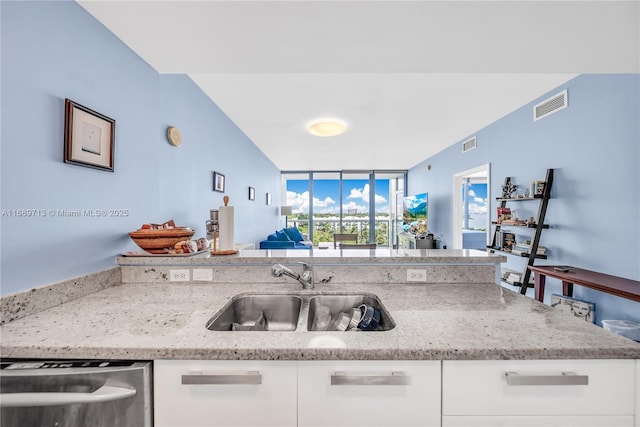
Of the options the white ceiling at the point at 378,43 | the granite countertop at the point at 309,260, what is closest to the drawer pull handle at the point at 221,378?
the granite countertop at the point at 309,260

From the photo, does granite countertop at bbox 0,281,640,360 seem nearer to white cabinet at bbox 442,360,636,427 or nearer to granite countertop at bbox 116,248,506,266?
white cabinet at bbox 442,360,636,427

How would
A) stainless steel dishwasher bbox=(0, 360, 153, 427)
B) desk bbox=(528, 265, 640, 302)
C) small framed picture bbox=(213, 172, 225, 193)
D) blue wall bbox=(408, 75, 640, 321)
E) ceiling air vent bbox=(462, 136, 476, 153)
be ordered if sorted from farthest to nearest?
ceiling air vent bbox=(462, 136, 476, 153)
small framed picture bbox=(213, 172, 225, 193)
blue wall bbox=(408, 75, 640, 321)
desk bbox=(528, 265, 640, 302)
stainless steel dishwasher bbox=(0, 360, 153, 427)

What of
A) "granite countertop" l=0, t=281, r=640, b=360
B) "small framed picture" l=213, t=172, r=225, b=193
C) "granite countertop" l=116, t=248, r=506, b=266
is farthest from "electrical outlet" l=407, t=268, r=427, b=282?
A: "small framed picture" l=213, t=172, r=225, b=193

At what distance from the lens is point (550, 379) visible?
770 millimetres

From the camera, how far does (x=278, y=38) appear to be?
5.14 feet

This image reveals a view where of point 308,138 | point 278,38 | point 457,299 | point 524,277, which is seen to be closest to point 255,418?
point 457,299

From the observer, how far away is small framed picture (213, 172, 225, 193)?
9.73 ft

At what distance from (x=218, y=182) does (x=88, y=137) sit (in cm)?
174

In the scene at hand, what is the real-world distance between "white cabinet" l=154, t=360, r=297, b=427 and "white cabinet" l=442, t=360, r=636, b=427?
0.48m

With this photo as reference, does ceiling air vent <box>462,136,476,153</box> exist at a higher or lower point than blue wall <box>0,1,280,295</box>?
higher

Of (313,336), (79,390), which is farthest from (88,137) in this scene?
(313,336)

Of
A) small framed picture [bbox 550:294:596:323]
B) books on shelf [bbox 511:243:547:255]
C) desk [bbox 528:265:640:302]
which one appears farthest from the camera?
books on shelf [bbox 511:243:547:255]

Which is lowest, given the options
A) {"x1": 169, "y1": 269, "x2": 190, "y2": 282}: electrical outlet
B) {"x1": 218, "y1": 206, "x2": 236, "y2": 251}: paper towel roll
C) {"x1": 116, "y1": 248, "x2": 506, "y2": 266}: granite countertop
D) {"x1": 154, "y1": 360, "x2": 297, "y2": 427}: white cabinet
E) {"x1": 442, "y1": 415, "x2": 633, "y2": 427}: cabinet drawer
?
{"x1": 442, "y1": 415, "x2": 633, "y2": 427}: cabinet drawer

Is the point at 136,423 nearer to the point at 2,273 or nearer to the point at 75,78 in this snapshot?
the point at 2,273
